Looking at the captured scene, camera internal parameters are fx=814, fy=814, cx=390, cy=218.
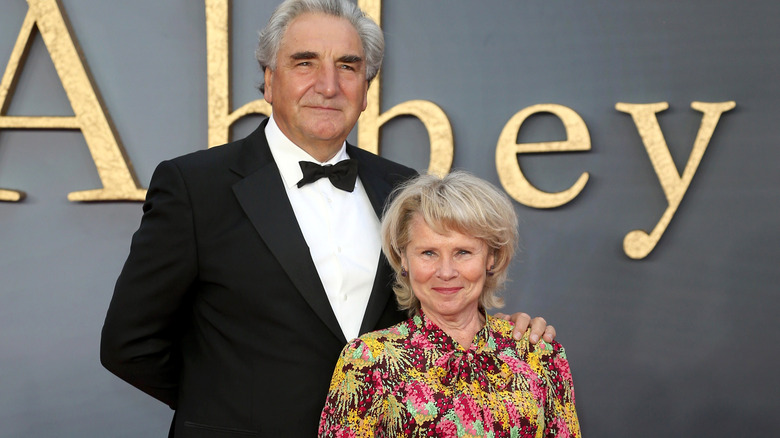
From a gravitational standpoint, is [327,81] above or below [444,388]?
above

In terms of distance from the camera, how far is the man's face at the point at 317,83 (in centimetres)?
181

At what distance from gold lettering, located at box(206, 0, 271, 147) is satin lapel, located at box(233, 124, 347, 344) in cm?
128

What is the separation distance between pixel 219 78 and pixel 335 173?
1367 mm

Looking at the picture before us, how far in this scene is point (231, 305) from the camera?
65.9 inches

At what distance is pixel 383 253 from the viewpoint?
1824 millimetres

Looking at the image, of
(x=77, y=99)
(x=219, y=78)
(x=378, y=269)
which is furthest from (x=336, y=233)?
(x=77, y=99)

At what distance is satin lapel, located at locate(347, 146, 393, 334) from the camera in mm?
1736

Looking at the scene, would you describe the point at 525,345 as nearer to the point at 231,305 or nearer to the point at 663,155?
the point at 231,305

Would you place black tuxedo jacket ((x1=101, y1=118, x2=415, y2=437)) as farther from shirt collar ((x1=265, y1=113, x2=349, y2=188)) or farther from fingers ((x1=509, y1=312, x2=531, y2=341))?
fingers ((x1=509, y1=312, x2=531, y2=341))

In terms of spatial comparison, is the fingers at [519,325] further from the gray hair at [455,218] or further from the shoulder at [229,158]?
the shoulder at [229,158]

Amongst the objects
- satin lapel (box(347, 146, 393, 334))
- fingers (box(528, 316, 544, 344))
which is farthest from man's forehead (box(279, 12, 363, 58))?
fingers (box(528, 316, 544, 344))

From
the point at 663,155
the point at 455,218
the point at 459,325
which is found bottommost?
the point at 459,325

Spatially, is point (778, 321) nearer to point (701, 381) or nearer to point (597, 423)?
point (701, 381)

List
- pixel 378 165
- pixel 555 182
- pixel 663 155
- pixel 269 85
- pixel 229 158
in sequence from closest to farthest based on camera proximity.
→ pixel 229 158
pixel 269 85
pixel 378 165
pixel 663 155
pixel 555 182
